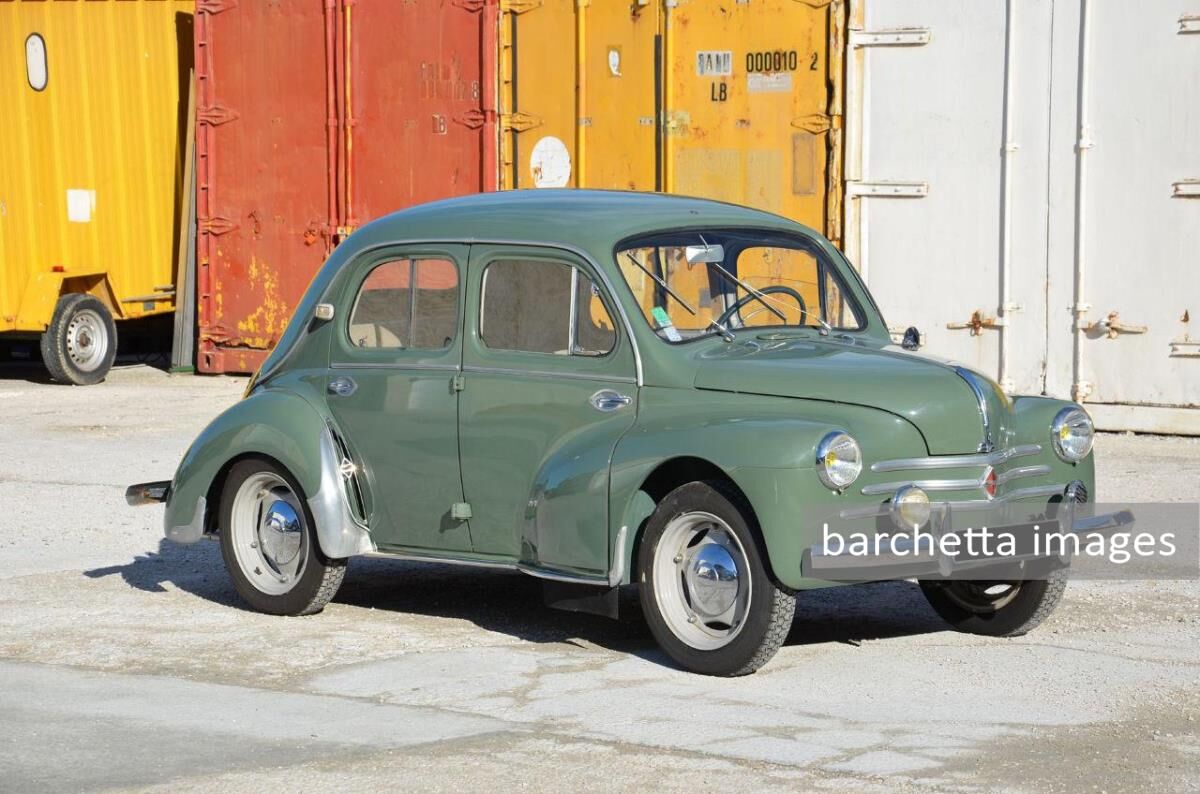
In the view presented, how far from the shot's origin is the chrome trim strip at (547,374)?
6715mm

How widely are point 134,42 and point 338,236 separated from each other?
3.11 metres

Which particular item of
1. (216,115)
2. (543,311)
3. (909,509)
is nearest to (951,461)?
(909,509)

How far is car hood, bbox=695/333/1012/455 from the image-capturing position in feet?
20.5

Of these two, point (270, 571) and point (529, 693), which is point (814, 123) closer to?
point (270, 571)

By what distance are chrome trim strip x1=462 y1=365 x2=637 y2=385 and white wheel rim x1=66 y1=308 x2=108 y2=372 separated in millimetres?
11354

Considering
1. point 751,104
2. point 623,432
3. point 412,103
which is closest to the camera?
point 623,432

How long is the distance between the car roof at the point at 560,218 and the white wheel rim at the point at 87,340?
34.8ft

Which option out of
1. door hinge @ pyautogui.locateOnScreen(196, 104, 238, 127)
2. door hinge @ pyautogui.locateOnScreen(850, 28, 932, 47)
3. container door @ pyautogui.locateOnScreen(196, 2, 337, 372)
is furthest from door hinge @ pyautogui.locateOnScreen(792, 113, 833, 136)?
door hinge @ pyautogui.locateOnScreen(196, 104, 238, 127)

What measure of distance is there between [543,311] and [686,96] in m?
8.37

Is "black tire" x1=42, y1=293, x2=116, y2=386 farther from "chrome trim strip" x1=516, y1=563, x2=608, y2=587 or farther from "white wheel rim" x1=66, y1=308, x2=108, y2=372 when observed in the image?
"chrome trim strip" x1=516, y1=563, x2=608, y2=587

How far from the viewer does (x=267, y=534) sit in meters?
7.62

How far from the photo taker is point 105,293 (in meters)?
18.2

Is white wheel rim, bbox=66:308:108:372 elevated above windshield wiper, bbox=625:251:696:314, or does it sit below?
below

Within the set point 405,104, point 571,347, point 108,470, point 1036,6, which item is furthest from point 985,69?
point 571,347
